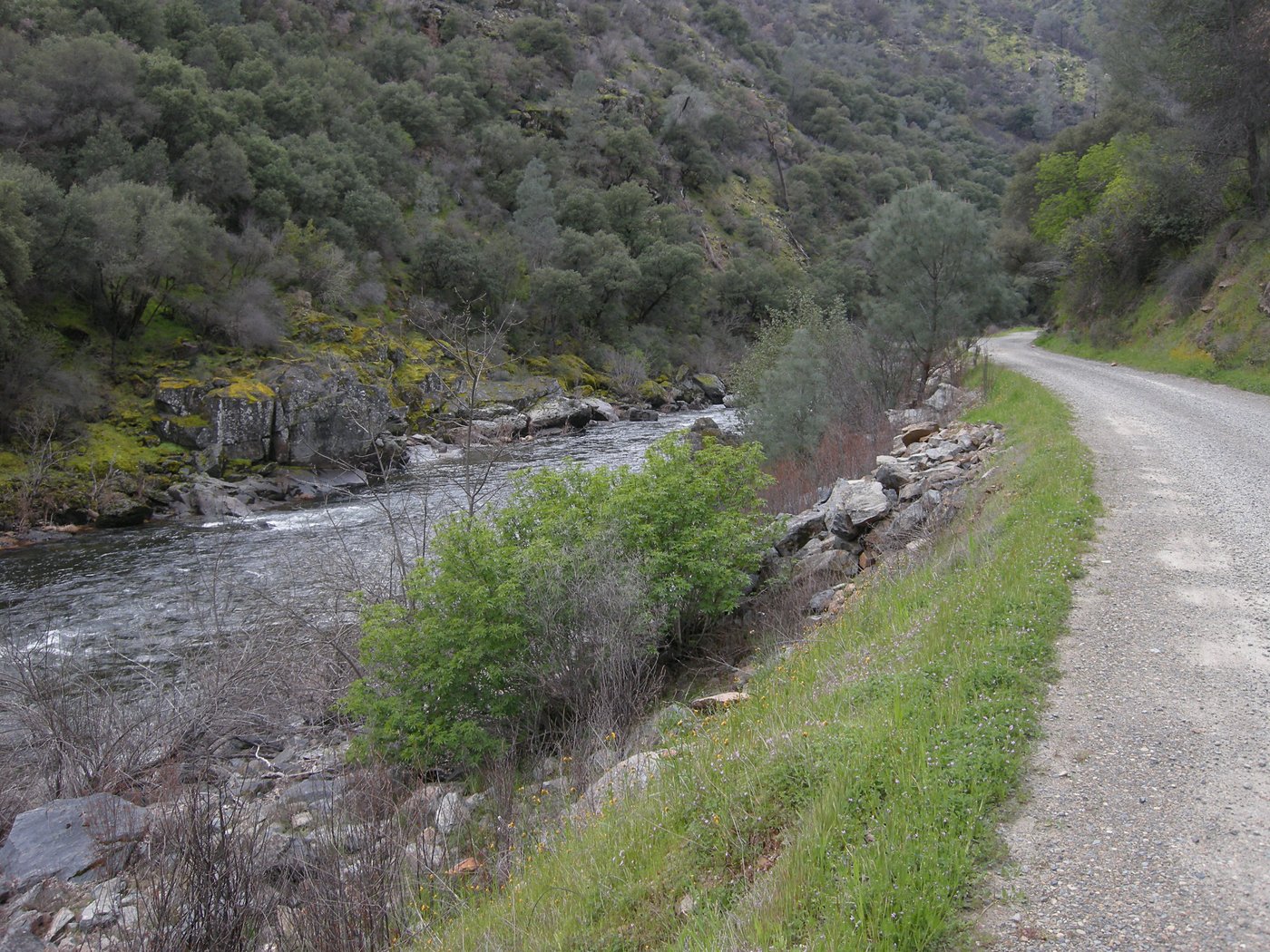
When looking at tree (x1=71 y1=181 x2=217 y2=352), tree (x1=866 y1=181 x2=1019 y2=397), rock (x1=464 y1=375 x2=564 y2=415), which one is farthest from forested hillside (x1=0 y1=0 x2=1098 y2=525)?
tree (x1=866 y1=181 x2=1019 y2=397)

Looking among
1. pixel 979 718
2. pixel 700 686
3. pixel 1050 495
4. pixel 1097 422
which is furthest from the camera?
pixel 1097 422

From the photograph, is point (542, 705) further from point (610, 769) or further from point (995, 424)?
point (995, 424)

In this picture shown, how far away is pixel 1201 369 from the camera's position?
18.3m

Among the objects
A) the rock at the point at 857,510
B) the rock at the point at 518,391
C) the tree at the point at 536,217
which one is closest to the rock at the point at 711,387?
the tree at the point at 536,217

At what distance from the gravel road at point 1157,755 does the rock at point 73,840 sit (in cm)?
677

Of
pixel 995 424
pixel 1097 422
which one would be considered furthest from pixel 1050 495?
pixel 995 424

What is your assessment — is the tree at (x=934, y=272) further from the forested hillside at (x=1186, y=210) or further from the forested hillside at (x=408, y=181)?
the forested hillside at (x=408, y=181)

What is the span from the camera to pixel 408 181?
5022 centimetres

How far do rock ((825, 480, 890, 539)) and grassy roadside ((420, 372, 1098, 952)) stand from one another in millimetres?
5355

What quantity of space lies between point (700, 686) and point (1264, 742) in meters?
6.55

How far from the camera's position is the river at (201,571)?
12.5 m

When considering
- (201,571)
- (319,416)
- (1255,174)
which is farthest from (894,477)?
(319,416)

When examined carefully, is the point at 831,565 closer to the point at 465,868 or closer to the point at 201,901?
the point at 465,868

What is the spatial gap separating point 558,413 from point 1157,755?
35426mm
